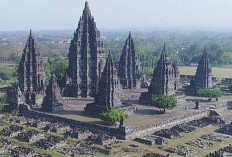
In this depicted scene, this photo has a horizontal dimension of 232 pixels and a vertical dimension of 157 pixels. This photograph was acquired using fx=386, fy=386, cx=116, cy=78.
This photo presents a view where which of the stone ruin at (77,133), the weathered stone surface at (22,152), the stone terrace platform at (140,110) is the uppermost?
the stone terrace platform at (140,110)

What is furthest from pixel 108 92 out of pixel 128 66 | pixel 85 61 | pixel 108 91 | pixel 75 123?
pixel 128 66

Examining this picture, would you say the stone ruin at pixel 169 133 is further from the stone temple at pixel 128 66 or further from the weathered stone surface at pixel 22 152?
the stone temple at pixel 128 66

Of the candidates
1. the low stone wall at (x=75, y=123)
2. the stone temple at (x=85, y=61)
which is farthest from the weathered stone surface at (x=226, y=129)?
the stone temple at (x=85, y=61)

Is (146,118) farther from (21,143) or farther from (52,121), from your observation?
(21,143)

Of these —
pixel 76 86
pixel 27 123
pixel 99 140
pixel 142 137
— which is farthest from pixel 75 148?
pixel 76 86

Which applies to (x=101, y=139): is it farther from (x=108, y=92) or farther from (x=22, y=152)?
(x=108, y=92)

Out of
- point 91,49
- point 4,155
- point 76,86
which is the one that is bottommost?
point 4,155

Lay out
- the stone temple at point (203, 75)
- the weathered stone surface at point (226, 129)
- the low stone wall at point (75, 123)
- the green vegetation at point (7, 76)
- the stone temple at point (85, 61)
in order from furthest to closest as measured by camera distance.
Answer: the green vegetation at point (7, 76), the stone temple at point (203, 75), the stone temple at point (85, 61), the weathered stone surface at point (226, 129), the low stone wall at point (75, 123)
